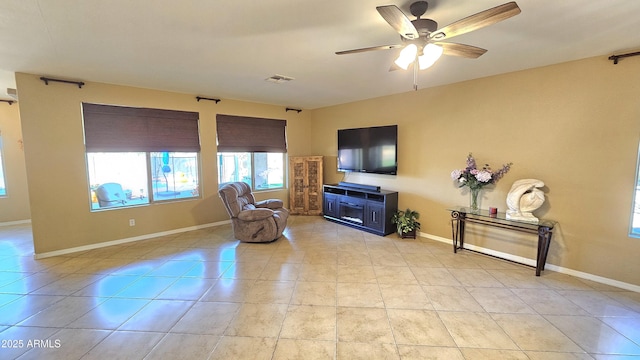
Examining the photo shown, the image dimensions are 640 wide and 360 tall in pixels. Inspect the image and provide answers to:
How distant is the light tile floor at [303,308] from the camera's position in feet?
6.56

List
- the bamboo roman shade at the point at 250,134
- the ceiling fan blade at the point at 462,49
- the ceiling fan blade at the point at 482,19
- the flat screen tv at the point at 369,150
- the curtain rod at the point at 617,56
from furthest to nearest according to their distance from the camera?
1. the bamboo roman shade at the point at 250,134
2. the flat screen tv at the point at 369,150
3. the curtain rod at the point at 617,56
4. the ceiling fan blade at the point at 462,49
5. the ceiling fan blade at the point at 482,19

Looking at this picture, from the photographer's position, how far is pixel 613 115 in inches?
112

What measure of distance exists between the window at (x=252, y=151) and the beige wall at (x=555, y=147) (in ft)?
10.1

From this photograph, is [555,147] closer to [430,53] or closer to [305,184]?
[430,53]

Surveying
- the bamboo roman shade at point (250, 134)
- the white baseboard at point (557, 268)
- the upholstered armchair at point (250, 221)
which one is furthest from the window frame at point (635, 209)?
the bamboo roman shade at point (250, 134)

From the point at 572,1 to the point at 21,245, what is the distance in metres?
7.44

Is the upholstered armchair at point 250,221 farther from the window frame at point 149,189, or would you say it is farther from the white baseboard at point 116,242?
the white baseboard at point 116,242

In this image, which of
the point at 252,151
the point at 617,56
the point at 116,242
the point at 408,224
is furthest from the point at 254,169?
the point at 617,56

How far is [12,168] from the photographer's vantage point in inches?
215

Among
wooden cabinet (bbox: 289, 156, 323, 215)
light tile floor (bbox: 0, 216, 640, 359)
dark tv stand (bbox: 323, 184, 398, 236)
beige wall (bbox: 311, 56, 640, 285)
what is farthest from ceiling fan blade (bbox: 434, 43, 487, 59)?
wooden cabinet (bbox: 289, 156, 323, 215)

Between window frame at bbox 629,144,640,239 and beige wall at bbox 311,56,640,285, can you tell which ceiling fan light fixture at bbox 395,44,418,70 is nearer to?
beige wall at bbox 311,56,640,285

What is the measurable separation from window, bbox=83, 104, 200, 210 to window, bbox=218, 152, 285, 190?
1.93 ft

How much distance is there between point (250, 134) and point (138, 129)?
2.01 metres

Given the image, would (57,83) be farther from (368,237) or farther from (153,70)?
(368,237)
